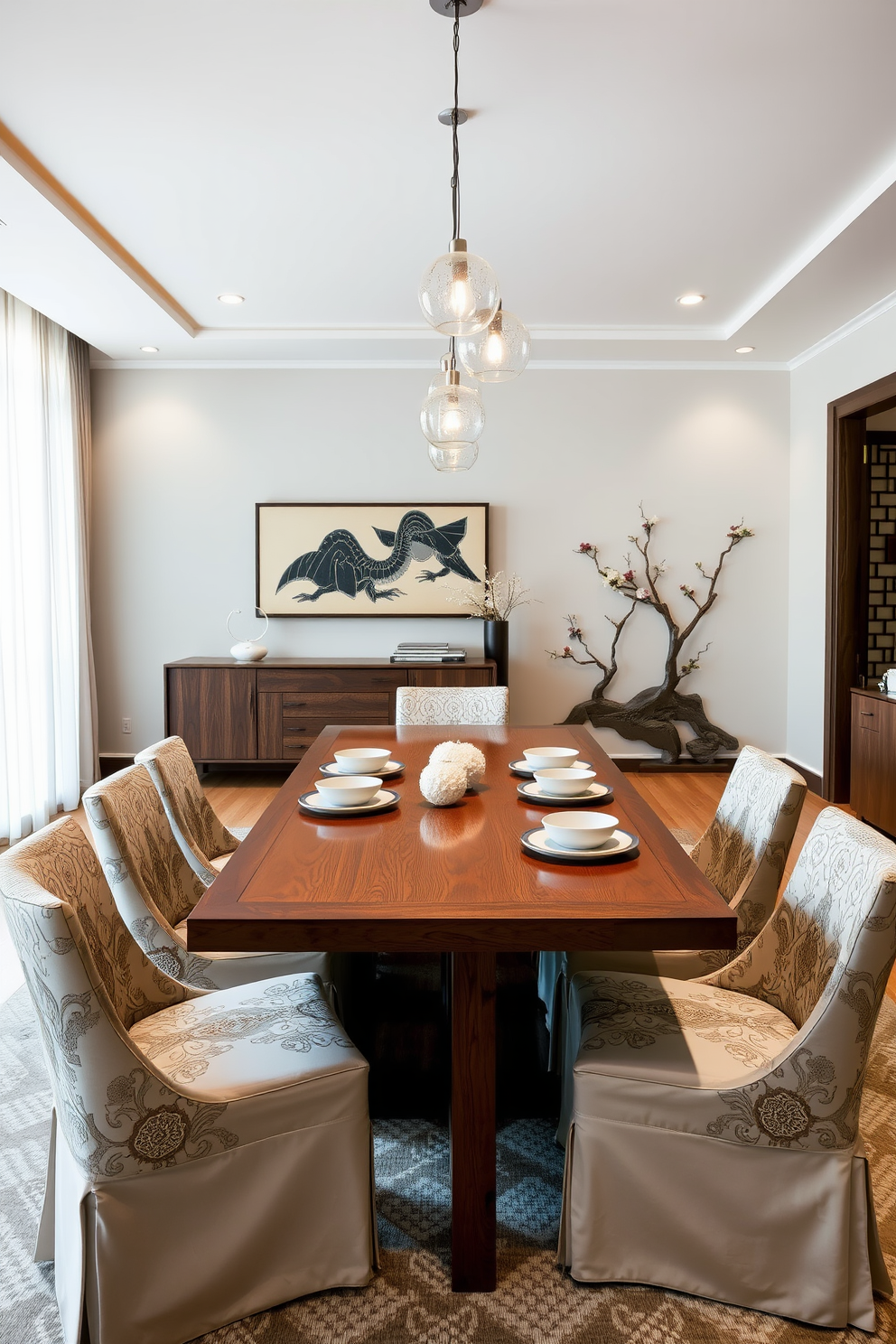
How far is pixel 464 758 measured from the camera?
210 cm

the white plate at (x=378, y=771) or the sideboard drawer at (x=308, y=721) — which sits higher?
the white plate at (x=378, y=771)

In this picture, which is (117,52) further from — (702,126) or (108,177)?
(702,126)

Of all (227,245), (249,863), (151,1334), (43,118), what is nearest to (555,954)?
(249,863)

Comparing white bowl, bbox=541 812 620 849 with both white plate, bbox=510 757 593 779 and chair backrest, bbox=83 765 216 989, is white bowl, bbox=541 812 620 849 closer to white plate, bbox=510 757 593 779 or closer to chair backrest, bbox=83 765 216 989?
white plate, bbox=510 757 593 779

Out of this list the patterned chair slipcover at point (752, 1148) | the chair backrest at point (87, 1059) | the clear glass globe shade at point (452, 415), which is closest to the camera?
the chair backrest at point (87, 1059)

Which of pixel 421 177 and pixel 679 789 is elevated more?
pixel 421 177

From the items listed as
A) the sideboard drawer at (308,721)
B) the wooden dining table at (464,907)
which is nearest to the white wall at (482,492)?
the sideboard drawer at (308,721)

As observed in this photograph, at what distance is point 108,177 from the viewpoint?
3154 millimetres

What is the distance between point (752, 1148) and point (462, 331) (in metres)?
1.62

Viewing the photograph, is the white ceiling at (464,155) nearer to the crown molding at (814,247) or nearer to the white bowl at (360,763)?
the crown molding at (814,247)

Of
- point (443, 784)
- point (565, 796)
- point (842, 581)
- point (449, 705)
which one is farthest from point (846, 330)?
point (443, 784)

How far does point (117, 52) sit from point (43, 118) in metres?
0.50

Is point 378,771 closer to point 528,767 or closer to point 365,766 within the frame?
point 365,766

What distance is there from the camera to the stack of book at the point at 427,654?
523 centimetres
